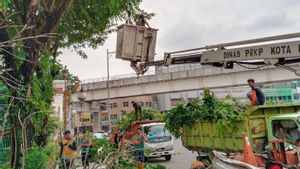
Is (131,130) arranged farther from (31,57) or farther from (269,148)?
(269,148)

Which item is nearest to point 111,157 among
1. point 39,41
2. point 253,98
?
point 253,98

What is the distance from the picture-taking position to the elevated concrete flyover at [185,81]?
1235 inches

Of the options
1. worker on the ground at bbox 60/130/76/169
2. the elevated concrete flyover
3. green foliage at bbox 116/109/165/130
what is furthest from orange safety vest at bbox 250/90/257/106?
the elevated concrete flyover

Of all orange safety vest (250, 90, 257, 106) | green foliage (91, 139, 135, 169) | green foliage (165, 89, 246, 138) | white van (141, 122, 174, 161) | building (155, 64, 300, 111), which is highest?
building (155, 64, 300, 111)

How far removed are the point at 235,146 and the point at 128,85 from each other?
31339mm

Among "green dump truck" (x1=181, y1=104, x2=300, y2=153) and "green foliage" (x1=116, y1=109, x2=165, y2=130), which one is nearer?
"green dump truck" (x1=181, y1=104, x2=300, y2=153)

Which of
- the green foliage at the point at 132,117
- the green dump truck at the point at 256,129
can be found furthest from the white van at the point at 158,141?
the green dump truck at the point at 256,129

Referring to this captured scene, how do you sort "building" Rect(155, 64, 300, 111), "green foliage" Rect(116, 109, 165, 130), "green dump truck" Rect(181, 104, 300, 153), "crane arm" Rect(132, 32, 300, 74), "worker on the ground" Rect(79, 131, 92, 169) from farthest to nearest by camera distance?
"building" Rect(155, 64, 300, 111)
"green foliage" Rect(116, 109, 165, 130)
"green dump truck" Rect(181, 104, 300, 153)
"crane arm" Rect(132, 32, 300, 74)
"worker on the ground" Rect(79, 131, 92, 169)

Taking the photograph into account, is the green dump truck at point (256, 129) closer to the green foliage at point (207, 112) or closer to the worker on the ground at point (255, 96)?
the green foliage at point (207, 112)

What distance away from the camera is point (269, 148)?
31.2ft

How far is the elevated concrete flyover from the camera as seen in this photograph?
1235 inches

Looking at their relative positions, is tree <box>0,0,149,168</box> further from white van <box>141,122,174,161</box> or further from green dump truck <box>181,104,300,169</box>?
white van <box>141,122,174,161</box>

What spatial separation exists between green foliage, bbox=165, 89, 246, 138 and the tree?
158 inches

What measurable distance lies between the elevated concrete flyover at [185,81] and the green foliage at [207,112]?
50.6 feet
